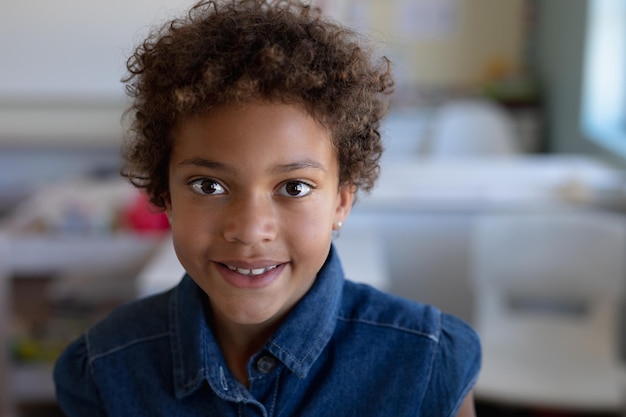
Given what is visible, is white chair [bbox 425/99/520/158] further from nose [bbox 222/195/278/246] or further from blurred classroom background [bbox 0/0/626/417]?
nose [bbox 222/195/278/246]

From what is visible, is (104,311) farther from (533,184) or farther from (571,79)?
(571,79)

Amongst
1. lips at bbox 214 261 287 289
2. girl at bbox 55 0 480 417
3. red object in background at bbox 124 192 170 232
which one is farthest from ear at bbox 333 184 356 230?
red object in background at bbox 124 192 170 232

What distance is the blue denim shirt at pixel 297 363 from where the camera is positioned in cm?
74

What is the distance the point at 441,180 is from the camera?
2412 millimetres

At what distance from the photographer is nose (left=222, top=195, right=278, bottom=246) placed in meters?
0.65

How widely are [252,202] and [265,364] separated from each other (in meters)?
0.18

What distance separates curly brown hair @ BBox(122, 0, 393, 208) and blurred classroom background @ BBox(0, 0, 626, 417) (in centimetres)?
10

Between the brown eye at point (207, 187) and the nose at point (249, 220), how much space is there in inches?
0.7

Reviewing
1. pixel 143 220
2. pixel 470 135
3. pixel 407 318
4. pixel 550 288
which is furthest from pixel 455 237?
pixel 470 135

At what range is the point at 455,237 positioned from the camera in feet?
7.23

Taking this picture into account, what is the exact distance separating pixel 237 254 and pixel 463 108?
3330 mm

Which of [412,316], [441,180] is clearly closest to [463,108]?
[441,180]

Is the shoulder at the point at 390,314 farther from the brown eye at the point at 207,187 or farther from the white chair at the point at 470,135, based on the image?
the white chair at the point at 470,135

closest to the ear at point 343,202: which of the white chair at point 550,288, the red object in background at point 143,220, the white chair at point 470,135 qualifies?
the white chair at point 550,288
